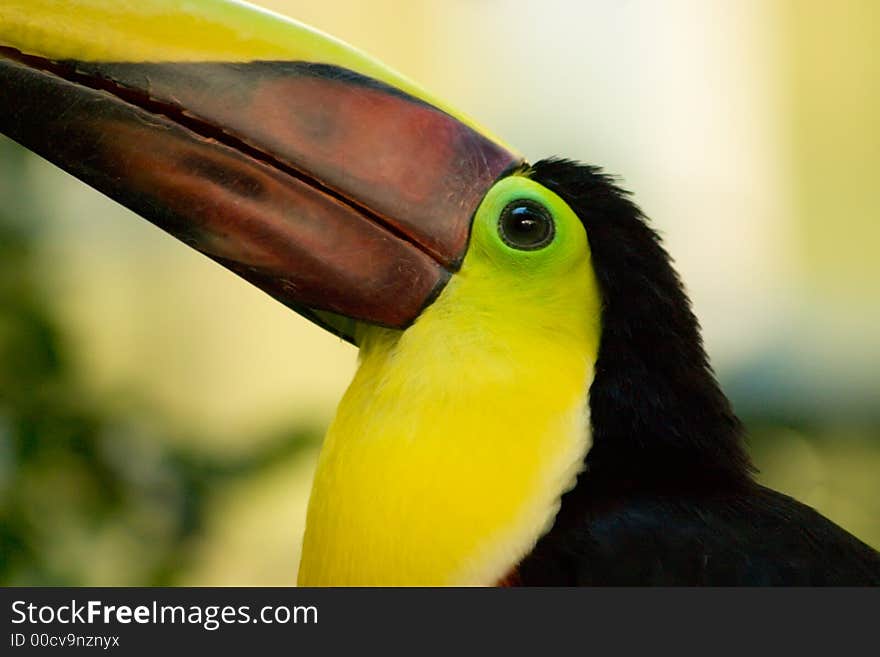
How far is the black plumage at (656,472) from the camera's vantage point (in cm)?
128

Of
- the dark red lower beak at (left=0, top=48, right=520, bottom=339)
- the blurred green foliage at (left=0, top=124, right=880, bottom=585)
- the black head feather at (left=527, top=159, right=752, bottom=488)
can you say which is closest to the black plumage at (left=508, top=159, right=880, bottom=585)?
the black head feather at (left=527, top=159, right=752, bottom=488)

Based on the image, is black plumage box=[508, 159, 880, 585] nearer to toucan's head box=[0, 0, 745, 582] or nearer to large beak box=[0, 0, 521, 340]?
toucan's head box=[0, 0, 745, 582]

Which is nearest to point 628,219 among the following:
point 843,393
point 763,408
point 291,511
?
point 763,408

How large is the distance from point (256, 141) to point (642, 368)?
53cm

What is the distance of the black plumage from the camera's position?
1.28 meters

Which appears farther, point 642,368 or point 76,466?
point 76,466

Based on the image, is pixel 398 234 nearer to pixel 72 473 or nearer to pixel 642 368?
pixel 642 368

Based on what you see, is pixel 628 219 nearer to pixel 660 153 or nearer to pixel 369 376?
pixel 369 376

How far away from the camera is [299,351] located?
12.0 ft

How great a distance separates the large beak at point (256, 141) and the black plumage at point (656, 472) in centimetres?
19

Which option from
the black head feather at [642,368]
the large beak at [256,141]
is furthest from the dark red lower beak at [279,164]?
the black head feather at [642,368]

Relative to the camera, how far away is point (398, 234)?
1425 millimetres

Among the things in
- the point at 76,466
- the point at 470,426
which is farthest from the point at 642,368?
the point at 76,466

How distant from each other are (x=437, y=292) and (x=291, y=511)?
2.05 metres
